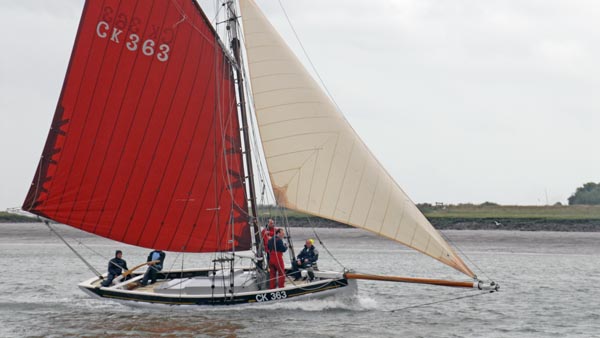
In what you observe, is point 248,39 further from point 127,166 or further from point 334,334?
point 334,334

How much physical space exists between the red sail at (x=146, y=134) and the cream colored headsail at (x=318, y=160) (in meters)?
2.87

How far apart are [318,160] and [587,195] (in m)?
135

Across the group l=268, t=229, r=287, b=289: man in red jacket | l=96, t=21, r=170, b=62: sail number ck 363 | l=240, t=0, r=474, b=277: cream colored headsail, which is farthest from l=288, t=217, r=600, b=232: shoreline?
l=240, t=0, r=474, b=277: cream colored headsail

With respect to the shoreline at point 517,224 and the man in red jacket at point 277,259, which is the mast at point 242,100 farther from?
the shoreline at point 517,224

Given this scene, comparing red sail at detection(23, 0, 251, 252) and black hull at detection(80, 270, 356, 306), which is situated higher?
red sail at detection(23, 0, 251, 252)

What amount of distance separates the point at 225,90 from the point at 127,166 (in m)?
4.51

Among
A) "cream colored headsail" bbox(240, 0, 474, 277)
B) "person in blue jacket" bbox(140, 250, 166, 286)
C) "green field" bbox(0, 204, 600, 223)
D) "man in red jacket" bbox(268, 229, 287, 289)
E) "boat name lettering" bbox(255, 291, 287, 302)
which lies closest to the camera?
"cream colored headsail" bbox(240, 0, 474, 277)

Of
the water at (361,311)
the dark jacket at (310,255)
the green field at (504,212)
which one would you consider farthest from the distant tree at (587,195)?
the dark jacket at (310,255)

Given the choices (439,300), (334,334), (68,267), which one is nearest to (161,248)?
(334,334)

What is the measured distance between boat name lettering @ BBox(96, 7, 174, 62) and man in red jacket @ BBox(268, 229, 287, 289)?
25.0 ft

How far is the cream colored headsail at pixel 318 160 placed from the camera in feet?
85.6

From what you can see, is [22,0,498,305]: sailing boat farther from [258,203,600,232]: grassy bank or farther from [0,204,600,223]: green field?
[0,204,600,223]: green field

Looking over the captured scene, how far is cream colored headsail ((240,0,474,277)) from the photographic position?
2609 centimetres

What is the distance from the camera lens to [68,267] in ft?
171
